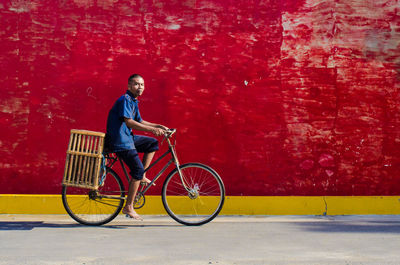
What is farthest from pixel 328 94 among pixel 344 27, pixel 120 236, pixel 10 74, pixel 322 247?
pixel 10 74

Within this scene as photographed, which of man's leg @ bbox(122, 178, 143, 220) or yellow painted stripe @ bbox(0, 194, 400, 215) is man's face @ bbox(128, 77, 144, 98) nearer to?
man's leg @ bbox(122, 178, 143, 220)

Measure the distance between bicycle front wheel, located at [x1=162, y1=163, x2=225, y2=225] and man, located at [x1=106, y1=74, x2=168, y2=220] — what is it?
1.29ft

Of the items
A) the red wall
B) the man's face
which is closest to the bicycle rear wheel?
the man's face

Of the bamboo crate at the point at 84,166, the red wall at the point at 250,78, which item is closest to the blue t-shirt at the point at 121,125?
the bamboo crate at the point at 84,166

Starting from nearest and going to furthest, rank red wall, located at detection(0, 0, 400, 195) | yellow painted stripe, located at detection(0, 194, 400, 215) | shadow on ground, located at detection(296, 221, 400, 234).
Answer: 1. shadow on ground, located at detection(296, 221, 400, 234)
2. yellow painted stripe, located at detection(0, 194, 400, 215)
3. red wall, located at detection(0, 0, 400, 195)

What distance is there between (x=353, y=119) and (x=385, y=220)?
1.44 m

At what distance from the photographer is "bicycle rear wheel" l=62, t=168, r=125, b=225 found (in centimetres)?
648

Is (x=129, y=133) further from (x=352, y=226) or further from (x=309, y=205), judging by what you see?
(x=352, y=226)

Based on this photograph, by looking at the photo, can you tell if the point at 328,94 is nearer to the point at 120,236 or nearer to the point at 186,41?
the point at 186,41

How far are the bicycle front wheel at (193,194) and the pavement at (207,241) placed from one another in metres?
0.15

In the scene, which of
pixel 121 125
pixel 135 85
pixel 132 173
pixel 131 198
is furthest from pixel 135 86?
pixel 131 198

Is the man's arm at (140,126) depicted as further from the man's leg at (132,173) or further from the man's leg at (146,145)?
the man's leg at (132,173)

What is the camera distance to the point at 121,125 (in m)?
6.29

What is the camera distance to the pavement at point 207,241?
4914mm
